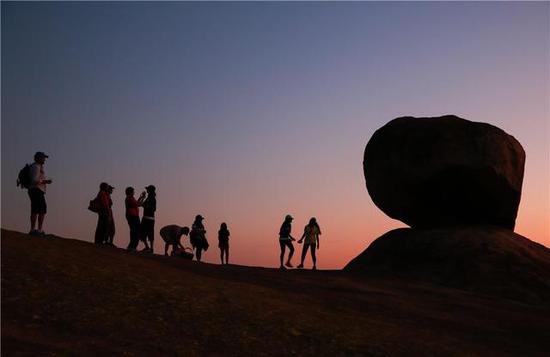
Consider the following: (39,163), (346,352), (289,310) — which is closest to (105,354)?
(346,352)

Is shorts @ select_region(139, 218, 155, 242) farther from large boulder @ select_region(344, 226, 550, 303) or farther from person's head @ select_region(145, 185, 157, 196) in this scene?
large boulder @ select_region(344, 226, 550, 303)

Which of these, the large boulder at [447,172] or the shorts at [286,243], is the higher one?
the large boulder at [447,172]

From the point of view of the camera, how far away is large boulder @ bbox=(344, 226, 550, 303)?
18312 mm

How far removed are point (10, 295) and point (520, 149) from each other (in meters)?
21.1

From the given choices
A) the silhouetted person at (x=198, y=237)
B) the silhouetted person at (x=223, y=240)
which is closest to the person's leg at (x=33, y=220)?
the silhouetted person at (x=198, y=237)

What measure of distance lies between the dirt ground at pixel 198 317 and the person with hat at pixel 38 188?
66 cm

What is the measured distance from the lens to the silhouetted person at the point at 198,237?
64.1ft

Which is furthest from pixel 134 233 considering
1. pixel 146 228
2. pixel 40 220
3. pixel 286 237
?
pixel 286 237

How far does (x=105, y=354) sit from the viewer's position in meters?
6.52

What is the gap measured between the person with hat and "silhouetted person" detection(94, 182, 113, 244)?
2.35 m

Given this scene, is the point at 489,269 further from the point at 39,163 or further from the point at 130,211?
the point at 39,163

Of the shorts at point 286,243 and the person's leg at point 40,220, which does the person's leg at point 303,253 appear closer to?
the shorts at point 286,243

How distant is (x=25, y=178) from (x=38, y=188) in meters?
0.34

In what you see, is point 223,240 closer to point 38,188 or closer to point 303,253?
point 303,253
